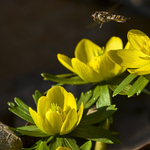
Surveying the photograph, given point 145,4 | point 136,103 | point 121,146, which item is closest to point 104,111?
point 121,146

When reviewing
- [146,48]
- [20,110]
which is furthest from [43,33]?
[146,48]

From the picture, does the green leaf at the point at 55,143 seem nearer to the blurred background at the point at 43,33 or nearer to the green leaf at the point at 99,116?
the green leaf at the point at 99,116

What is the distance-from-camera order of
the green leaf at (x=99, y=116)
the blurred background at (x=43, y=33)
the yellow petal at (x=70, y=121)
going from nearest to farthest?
1. the yellow petal at (x=70, y=121)
2. the green leaf at (x=99, y=116)
3. the blurred background at (x=43, y=33)

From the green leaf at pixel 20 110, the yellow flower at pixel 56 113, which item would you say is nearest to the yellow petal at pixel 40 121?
the yellow flower at pixel 56 113

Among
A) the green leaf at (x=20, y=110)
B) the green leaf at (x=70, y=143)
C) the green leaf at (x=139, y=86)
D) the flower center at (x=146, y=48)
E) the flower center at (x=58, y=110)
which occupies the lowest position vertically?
the green leaf at (x=70, y=143)

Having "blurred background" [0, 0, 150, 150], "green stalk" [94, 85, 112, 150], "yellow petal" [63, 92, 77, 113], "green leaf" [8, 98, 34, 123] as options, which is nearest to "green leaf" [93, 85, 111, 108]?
"green stalk" [94, 85, 112, 150]
